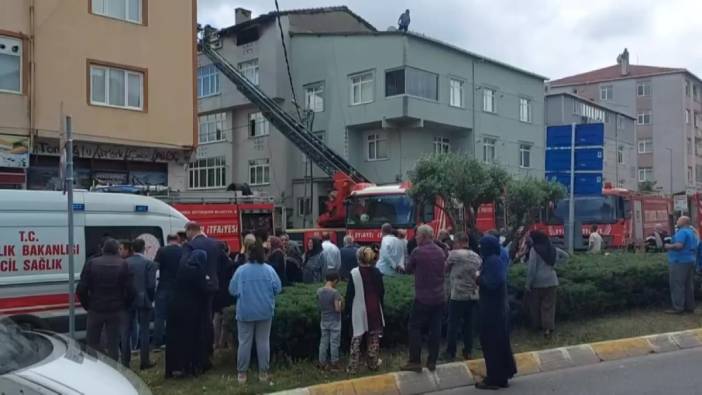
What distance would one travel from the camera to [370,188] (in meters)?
21.9

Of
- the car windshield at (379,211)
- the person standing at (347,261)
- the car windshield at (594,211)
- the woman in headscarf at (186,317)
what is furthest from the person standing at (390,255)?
Answer: the car windshield at (594,211)

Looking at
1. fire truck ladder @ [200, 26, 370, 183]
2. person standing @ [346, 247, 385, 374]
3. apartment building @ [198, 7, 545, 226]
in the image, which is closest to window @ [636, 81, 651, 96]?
apartment building @ [198, 7, 545, 226]

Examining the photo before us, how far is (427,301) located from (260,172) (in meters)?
34.0

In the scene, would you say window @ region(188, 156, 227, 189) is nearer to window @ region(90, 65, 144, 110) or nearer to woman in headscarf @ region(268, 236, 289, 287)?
window @ region(90, 65, 144, 110)

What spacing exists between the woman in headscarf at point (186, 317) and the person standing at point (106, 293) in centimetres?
62

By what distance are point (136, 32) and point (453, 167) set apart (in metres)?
12.0

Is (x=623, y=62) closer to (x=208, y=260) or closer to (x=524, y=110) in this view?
(x=524, y=110)

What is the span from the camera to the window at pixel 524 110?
43.4 meters

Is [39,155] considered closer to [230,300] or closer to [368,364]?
[230,300]

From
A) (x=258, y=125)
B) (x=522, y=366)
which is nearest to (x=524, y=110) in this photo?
(x=258, y=125)

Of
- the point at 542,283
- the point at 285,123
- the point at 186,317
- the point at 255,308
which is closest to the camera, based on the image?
the point at 255,308

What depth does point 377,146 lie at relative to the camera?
3744 centimetres

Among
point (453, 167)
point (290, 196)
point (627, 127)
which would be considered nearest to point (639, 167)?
point (627, 127)

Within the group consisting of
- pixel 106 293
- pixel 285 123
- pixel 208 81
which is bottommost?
pixel 106 293
